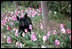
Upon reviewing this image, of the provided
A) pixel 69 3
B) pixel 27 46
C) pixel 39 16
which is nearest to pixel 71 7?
pixel 69 3

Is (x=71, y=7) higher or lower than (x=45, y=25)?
higher

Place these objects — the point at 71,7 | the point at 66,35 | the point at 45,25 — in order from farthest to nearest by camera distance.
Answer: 1. the point at 71,7
2. the point at 45,25
3. the point at 66,35

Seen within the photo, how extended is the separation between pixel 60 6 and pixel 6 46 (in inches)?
139

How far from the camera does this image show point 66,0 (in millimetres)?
4504

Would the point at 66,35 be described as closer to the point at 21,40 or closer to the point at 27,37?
the point at 27,37

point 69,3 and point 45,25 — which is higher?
point 69,3

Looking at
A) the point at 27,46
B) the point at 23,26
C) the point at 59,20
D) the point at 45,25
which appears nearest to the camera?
the point at 27,46

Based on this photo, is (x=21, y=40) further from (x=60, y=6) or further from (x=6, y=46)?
(x=60, y=6)

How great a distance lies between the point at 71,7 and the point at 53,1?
5.15 ft

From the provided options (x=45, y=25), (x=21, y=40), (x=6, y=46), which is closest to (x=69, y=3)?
(x=45, y=25)

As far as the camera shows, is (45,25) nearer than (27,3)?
Yes

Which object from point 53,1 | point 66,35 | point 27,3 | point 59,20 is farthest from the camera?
point 27,3

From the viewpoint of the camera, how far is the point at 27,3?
389 inches

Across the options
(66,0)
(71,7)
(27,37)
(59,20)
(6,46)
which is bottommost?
(6,46)
